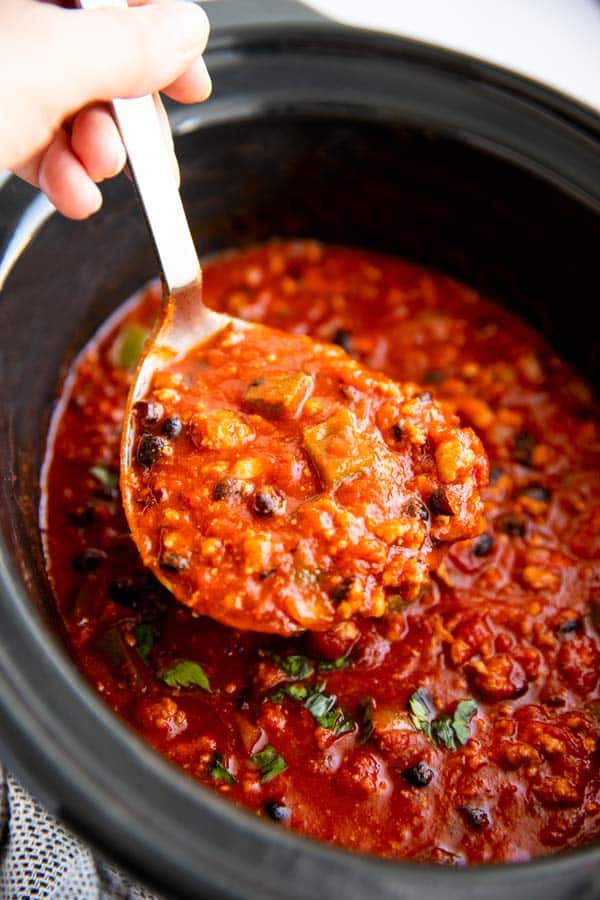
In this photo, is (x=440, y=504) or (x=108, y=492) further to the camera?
(x=108, y=492)

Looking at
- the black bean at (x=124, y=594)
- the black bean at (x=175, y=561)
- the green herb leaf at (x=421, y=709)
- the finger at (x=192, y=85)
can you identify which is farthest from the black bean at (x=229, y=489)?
the finger at (x=192, y=85)

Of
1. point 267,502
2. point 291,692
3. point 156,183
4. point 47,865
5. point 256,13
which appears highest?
point 256,13

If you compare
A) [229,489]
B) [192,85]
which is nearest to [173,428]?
[229,489]

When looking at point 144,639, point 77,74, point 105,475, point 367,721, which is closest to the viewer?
point 77,74

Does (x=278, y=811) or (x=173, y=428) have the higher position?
(x=173, y=428)

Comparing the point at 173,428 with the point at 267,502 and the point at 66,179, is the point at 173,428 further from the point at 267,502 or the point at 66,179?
the point at 66,179

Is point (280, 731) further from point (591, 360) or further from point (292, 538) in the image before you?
point (591, 360)

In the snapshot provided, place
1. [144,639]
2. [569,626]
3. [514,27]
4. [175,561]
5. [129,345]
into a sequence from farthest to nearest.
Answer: [514,27]
[129,345]
[569,626]
[144,639]
[175,561]
